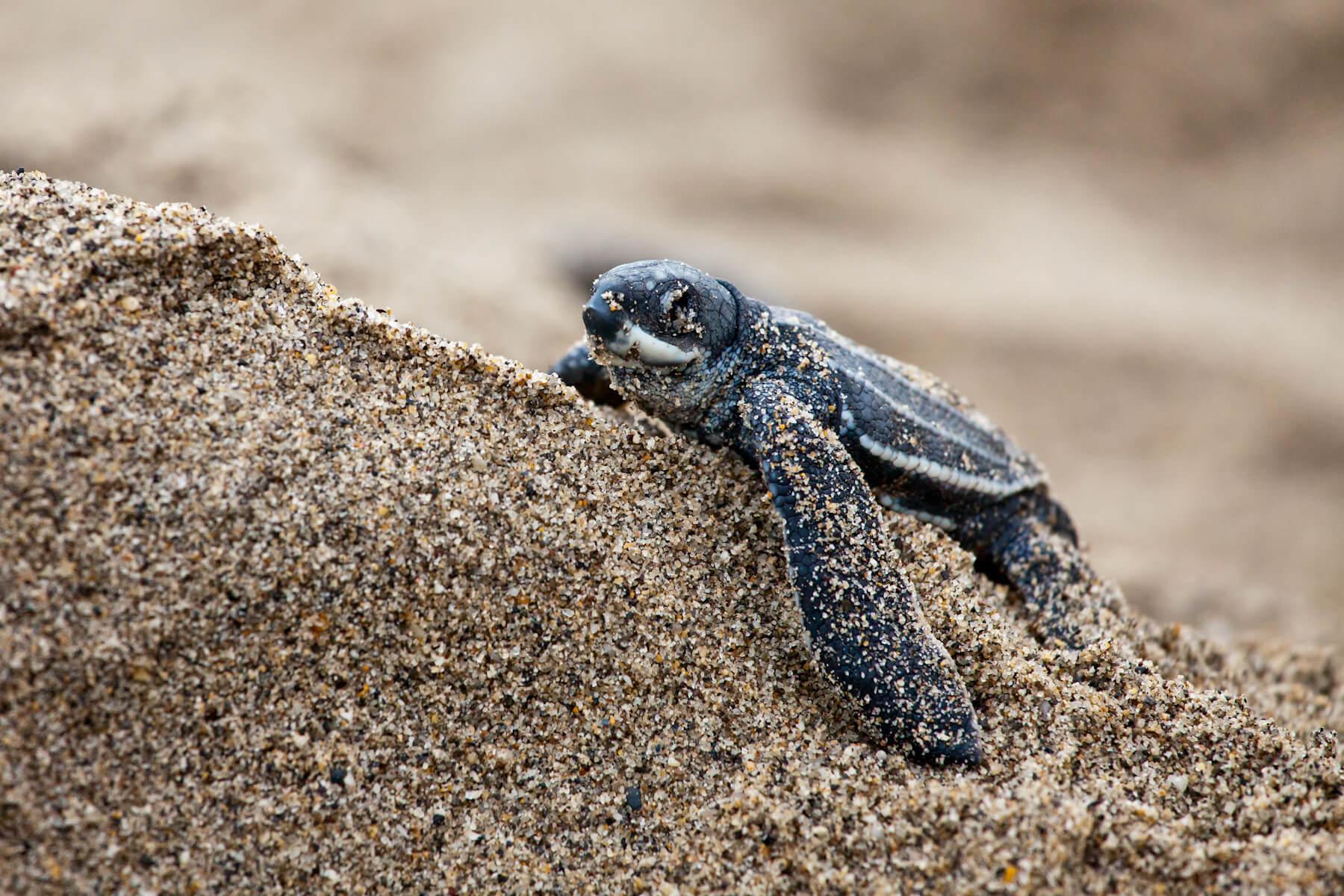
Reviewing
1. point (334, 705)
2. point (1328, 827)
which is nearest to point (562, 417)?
point (334, 705)

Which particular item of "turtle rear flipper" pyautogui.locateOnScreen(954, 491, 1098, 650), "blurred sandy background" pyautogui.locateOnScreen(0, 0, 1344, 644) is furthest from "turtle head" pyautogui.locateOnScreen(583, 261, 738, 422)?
"blurred sandy background" pyautogui.locateOnScreen(0, 0, 1344, 644)

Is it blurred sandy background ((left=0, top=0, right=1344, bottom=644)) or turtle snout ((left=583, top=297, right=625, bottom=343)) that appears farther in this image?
blurred sandy background ((left=0, top=0, right=1344, bottom=644))

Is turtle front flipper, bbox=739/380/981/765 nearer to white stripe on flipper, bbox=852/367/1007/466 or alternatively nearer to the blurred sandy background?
white stripe on flipper, bbox=852/367/1007/466

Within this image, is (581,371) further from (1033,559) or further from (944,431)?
(1033,559)

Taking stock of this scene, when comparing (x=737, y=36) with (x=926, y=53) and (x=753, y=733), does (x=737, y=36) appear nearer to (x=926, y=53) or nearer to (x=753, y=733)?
(x=926, y=53)

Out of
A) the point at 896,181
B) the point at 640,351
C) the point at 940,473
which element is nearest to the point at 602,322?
the point at 640,351

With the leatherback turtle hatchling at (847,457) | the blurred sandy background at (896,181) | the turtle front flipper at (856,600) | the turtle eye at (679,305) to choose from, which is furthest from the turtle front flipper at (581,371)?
the blurred sandy background at (896,181)

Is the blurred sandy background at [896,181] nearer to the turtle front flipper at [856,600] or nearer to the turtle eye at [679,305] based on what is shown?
the turtle eye at [679,305]
